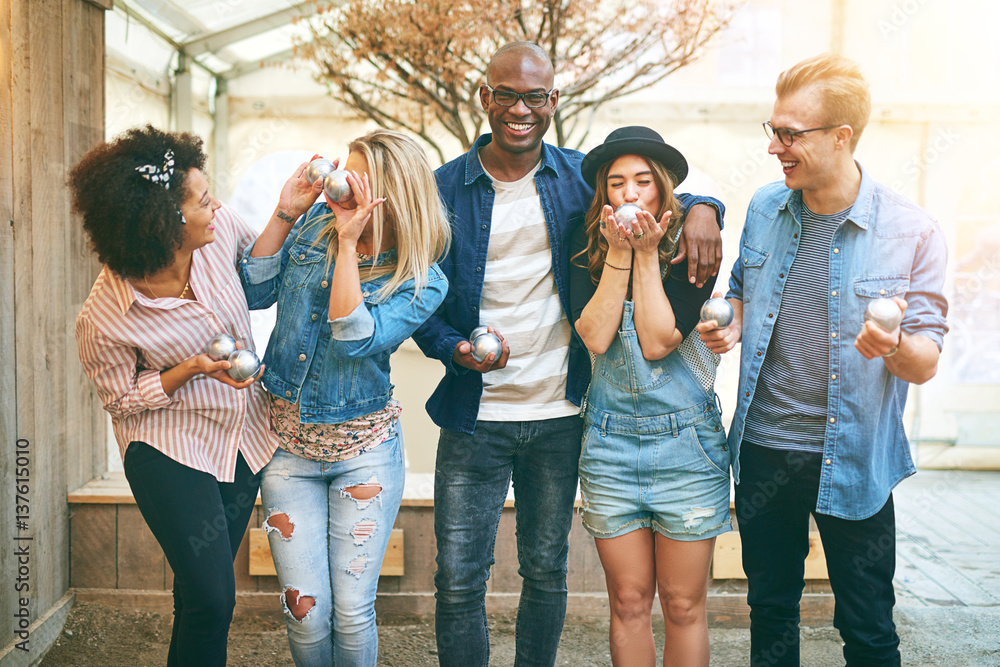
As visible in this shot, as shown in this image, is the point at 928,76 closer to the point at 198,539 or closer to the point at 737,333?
the point at 737,333

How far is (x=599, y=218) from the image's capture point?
264 centimetres

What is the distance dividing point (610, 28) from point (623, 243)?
9.88 ft

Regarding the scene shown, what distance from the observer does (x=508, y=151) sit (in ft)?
9.32

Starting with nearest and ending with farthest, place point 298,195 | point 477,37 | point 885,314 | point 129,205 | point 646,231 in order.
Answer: point 885,314 < point 129,205 < point 646,231 < point 298,195 < point 477,37

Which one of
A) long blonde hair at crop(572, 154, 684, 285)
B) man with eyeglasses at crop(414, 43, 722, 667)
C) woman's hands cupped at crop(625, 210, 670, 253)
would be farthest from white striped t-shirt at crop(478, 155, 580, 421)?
woman's hands cupped at crop(625, 210, 670, 253)

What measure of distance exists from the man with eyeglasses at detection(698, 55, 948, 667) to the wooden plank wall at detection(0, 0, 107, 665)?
2.81 meters

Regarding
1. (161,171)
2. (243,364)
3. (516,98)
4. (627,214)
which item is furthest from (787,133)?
(161,171)

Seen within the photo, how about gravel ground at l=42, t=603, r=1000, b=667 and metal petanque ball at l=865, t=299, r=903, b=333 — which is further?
gravel ground at l=42, t=603, r=1000, b=667

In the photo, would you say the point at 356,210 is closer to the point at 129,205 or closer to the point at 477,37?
the point at 129,205

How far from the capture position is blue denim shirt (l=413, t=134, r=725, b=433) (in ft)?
9.27

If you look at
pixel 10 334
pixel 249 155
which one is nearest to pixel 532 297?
pixel 10 334

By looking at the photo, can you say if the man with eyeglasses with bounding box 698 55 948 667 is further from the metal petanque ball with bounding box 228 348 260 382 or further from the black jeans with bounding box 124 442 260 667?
the black jeans with bounding box 124 442 260 667

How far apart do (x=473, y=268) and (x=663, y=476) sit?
956mm

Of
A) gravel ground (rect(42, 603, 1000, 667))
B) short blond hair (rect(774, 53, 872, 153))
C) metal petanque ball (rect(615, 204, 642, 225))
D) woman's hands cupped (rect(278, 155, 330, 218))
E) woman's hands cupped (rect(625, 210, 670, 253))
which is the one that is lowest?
gravel ground (rect(42, 603, 1000, 667))
